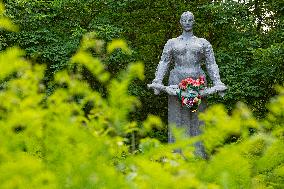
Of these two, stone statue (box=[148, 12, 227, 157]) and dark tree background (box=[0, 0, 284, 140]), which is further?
dark tree background (box=[0, 0, 284, 140])

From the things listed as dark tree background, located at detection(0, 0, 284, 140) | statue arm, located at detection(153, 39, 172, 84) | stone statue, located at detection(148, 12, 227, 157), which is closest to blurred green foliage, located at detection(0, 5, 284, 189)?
stone statue, located at detection(148, 12, 227, 157)

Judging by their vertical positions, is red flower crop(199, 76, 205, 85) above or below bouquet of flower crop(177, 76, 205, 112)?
above

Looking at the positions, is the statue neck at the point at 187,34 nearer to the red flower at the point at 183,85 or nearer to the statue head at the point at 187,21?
the statue head at the point at 187,21

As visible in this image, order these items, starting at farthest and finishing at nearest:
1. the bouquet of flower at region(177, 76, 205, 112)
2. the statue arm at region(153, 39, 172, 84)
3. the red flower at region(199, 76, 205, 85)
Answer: the statue arm at region(153, 39, 172, 84)
the red flower at region(199, 76, 205, 85)
the bouquet of flower at region(177, 76, 205, 112)

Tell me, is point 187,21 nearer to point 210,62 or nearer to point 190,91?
point 210,62

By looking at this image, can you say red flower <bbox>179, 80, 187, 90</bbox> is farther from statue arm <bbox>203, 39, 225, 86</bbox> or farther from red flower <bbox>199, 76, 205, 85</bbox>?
statue arm <bbox>203, 39, 225, 86</bbox>

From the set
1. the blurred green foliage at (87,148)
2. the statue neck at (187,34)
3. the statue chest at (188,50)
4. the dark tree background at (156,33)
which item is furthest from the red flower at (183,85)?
the blurred green foliage at (87,148)

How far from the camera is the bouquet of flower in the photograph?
7082mm

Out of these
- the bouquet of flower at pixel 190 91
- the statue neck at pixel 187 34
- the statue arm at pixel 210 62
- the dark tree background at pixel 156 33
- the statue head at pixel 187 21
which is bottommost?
the bouquet of flower at pixel 190 91

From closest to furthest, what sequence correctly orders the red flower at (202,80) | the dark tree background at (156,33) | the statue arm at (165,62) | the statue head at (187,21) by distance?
the red flower at (202,80), the statue head at (187,21), the statue arm at (165,62), the dark tree background at (156,33)

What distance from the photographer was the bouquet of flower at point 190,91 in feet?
23.2

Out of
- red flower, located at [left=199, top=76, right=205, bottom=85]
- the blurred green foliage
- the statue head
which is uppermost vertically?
the statue head

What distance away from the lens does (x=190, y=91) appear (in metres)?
7.09

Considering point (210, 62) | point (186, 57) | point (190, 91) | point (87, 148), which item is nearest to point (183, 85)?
point (190, 91)
